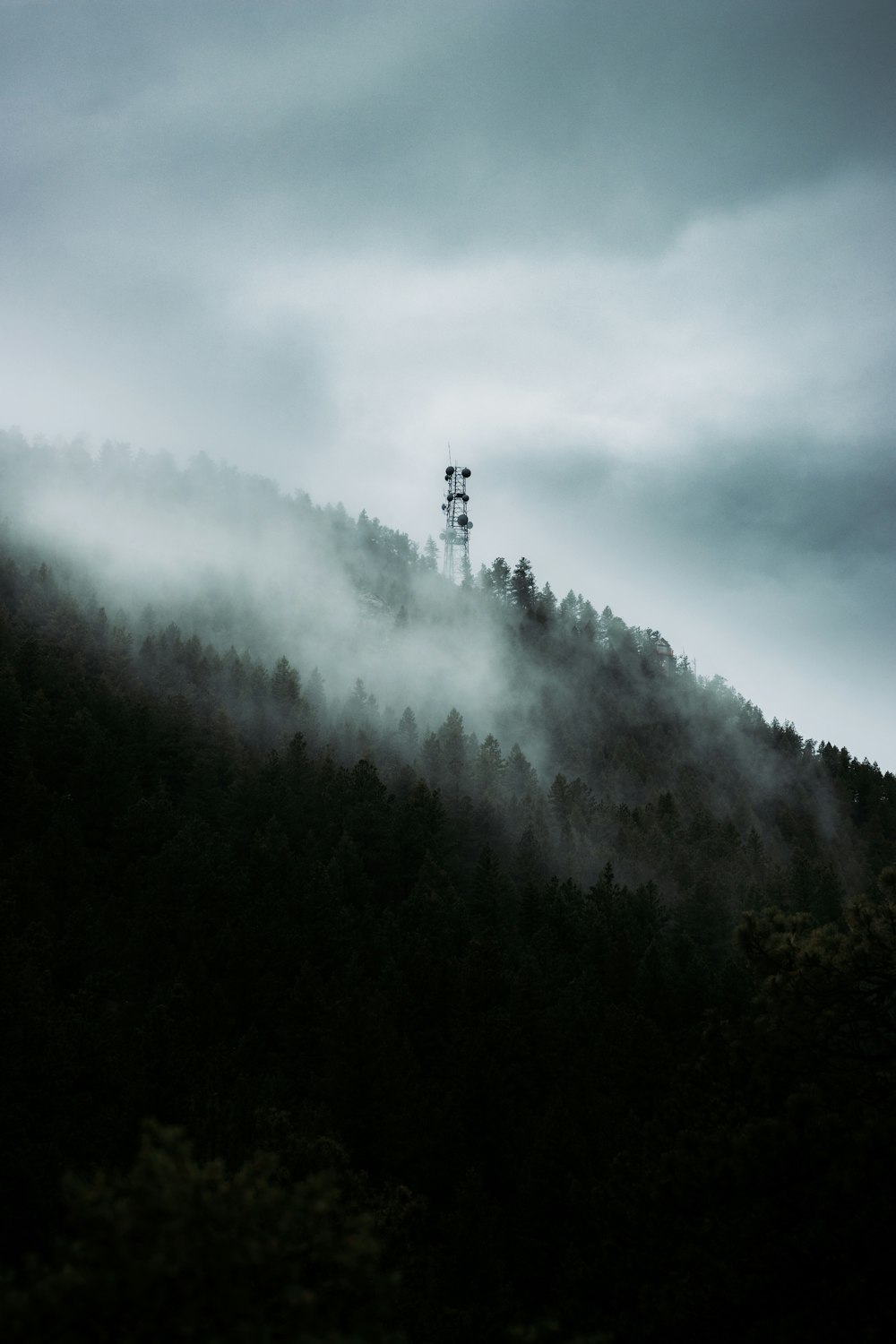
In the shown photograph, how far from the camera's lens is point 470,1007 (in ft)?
118

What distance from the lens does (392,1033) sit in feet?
104

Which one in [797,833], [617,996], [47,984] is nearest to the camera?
[47,984]

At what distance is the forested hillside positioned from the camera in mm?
8938

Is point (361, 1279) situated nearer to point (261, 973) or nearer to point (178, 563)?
point (261, 973)

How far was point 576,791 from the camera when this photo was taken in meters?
92.8

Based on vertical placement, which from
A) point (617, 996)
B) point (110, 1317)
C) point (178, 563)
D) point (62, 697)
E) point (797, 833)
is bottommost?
point (617, 996)

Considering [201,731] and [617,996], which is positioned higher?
[201,731]

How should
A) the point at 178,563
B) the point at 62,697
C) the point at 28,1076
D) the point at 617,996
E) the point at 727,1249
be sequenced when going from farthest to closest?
the point at 178,563, the point at 62,697, the point at 617,996, the point at 28,1076, the point at 727,1249

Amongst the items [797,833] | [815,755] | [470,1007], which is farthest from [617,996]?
[815,755]

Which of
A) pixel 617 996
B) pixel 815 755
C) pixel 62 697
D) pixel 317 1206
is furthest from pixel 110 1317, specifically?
pixel 815 755

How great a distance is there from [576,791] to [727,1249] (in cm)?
8033

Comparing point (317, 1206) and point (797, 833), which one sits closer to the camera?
point (317, 1206)

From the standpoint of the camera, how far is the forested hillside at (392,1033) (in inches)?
352

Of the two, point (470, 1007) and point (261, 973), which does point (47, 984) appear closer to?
point (261, 973)
